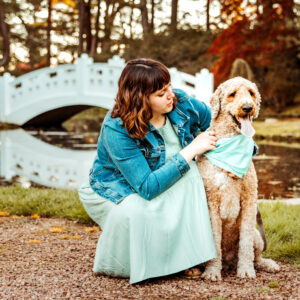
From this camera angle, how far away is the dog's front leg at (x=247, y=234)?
115 inches

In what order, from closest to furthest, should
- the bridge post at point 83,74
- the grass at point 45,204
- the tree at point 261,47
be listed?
the grass at point 45,204 < the bridge post at point 83,74 < the tree at point 261,47

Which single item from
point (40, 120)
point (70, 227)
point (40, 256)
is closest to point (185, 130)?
point (40, 256)

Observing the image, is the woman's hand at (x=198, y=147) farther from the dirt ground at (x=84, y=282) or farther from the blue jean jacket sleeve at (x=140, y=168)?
the dirt ground at (x=84, y=282)

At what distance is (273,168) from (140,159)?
596 centimetres

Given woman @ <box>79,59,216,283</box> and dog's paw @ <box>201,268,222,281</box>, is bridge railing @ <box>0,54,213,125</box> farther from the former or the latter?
dog's paw @ <box>201,268,222,281</box>

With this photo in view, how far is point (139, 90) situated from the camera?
2.90 m

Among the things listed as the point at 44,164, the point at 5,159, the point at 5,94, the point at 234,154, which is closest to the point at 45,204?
the point at 234,154

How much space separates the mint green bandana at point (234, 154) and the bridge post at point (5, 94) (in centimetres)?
1595

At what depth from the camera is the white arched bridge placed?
32.4ft

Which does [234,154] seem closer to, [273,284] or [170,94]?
[170,94]

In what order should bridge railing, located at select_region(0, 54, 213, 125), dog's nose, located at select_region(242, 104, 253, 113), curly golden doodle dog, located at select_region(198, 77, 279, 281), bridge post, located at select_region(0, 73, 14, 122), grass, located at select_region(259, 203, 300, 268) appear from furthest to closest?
bridge post, located at select_region(0, 73, 14, 122) → bridge railing, located at select_region(0, 54, 213, 125) → grass, located at select_region(259, 203, 300, 268) → curly golden doodle dog, located at select_region(198, 77, 279, 281) → dog's nose, located at select_region(242, 104, 253, 113)

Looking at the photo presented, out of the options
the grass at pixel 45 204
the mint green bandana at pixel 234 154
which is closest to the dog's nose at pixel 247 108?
the mint green bandana at pixel 234 154

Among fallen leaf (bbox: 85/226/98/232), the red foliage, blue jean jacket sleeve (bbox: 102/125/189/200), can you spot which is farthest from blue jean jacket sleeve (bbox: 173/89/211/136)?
the red foliage

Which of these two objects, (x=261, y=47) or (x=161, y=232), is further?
(x=261, y=47)
